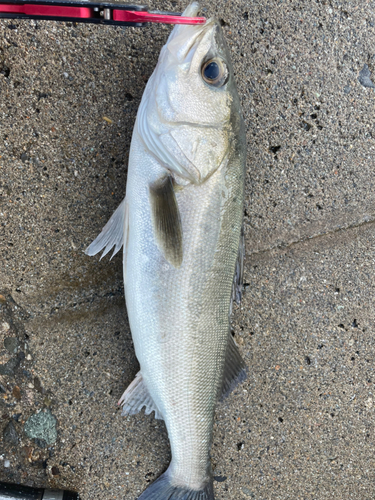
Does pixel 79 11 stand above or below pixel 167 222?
above

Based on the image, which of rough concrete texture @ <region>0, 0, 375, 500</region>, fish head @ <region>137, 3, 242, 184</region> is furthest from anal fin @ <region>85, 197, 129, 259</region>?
fish head @ <region>137, 3, 242, 184</region>

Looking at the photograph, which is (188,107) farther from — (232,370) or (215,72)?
(232,370)

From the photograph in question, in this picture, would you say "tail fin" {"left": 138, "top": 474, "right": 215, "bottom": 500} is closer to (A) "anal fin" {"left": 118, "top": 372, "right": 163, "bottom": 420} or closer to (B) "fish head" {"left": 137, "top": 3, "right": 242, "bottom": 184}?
(A) "anal fin" {"left": 118, "top": 372, "right": 163, "bottom": 420}

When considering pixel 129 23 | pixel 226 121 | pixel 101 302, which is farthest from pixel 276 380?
pixel 129 23

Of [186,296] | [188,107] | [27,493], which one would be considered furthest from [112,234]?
[27,493]

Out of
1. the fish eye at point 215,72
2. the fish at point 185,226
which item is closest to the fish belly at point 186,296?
the fish at point 185,226

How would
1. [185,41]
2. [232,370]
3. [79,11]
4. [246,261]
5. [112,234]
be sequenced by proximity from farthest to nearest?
[246,261], [232,370], [112,234], [185,41], [79,11]

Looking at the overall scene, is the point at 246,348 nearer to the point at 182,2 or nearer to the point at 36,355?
the point at 36,355
